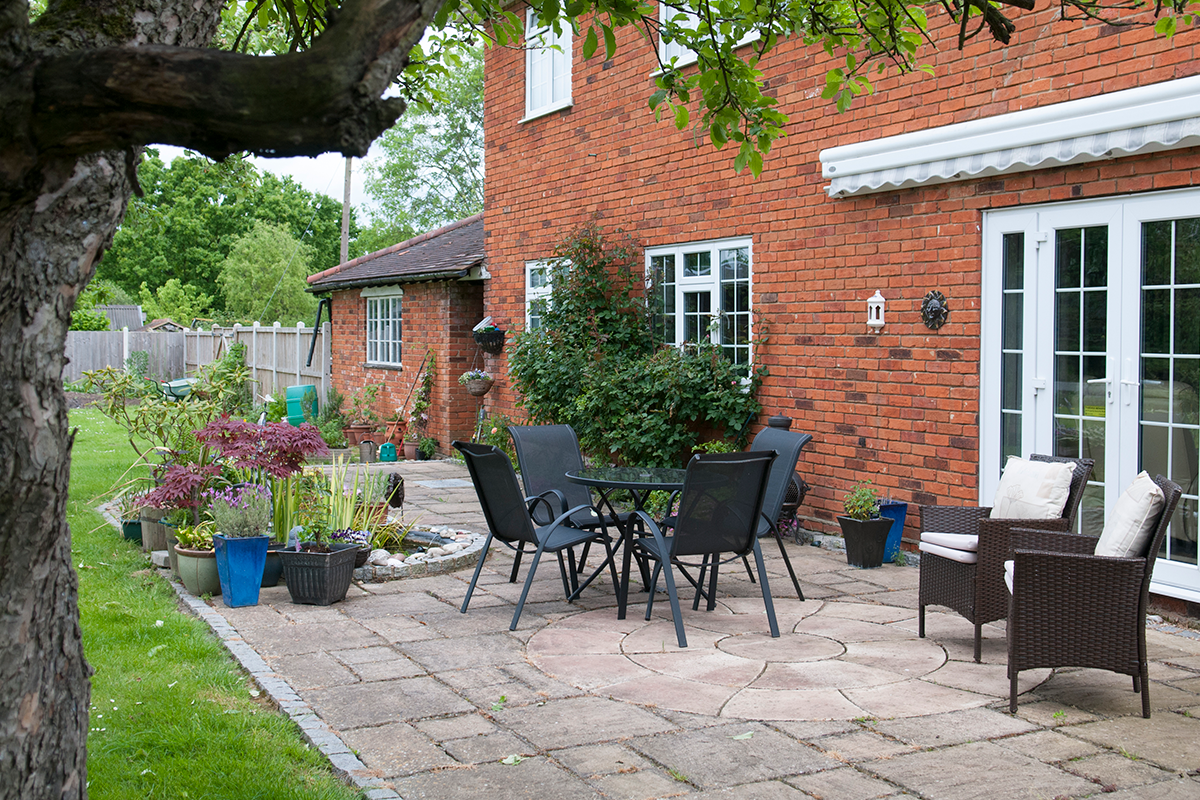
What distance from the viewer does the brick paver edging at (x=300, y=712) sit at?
3.65 meters

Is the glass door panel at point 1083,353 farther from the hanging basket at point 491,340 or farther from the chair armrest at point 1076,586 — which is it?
the hanging basket at point 491,340

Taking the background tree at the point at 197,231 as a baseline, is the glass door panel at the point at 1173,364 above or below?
below

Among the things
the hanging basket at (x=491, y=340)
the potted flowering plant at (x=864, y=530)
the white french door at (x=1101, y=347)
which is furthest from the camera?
the hanging basket at (x=491, y=340)

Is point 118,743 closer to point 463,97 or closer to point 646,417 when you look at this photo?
point 646,417

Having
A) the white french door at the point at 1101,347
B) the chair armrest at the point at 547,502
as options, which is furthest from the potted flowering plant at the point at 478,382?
the white french door at the point at 1101,347

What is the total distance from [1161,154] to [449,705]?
497 centimetres

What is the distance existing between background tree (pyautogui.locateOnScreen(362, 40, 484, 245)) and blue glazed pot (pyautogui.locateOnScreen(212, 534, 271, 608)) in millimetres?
34707

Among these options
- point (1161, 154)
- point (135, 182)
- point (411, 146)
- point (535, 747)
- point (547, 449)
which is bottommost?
point (535, 747)

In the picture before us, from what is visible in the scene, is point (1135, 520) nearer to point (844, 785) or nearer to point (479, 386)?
point (844, 785)

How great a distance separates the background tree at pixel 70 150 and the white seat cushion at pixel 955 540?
405 cm

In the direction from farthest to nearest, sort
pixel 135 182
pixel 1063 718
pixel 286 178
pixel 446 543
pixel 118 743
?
pixel 286 178 → pixel 446 543 → pixel 1063 718 → pixel 118 743 → pixel 135 182

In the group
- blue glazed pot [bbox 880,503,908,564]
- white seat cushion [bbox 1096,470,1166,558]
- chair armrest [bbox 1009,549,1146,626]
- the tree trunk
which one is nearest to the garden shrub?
blue glazed pot [bbox 880,503,908,564]

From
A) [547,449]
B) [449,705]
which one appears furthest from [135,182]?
[547,449]

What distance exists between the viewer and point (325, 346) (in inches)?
746
